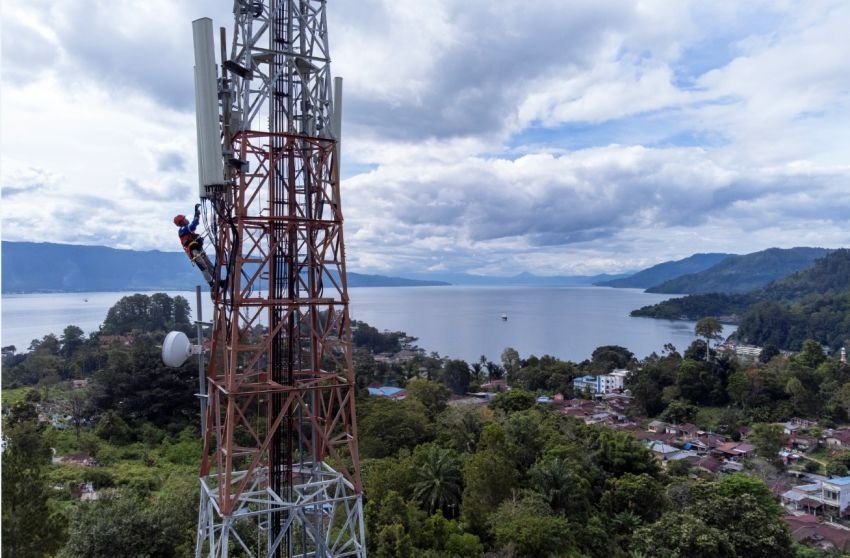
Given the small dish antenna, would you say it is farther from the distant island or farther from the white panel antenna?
the distant island

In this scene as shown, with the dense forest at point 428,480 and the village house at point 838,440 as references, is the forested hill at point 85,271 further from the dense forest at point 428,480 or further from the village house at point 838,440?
the village house at point 838,440

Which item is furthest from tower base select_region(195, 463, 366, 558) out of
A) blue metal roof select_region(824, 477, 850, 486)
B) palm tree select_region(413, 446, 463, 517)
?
blue metal roof select_region(824, 477, 850, 486)

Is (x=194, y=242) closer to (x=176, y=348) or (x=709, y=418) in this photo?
(x=176, y=348)

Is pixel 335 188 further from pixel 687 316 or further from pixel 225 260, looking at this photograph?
pixel 687 316

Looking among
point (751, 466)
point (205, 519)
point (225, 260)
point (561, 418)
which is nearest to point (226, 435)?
point (205, 519)

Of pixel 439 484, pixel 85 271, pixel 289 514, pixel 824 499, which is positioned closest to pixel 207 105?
pixel 289 514

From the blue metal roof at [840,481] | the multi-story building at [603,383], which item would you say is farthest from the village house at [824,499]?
the multi-story building at [603,383]
